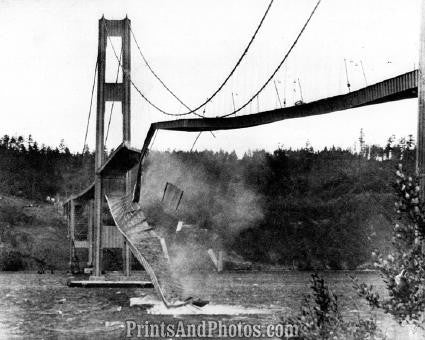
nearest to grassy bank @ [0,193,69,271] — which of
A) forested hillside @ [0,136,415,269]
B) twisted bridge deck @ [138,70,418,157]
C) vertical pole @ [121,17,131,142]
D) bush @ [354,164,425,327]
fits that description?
forested hillside @ [0,136,415,269]

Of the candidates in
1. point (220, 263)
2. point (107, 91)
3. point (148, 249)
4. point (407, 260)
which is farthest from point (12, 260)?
point (407, 260)

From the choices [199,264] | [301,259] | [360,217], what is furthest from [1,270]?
[360,217]

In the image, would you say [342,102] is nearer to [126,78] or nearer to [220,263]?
[126,78]

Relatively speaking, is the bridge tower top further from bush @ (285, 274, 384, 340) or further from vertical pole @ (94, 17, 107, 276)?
bush @ (285, 274, 384, 340)

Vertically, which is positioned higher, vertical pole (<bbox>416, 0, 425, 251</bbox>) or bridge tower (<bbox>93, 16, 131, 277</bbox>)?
bridge tower (<bbox>93, 16, 131, 277</bbox>)

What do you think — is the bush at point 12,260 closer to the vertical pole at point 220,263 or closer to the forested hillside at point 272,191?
the forested hillside at point 272,191
